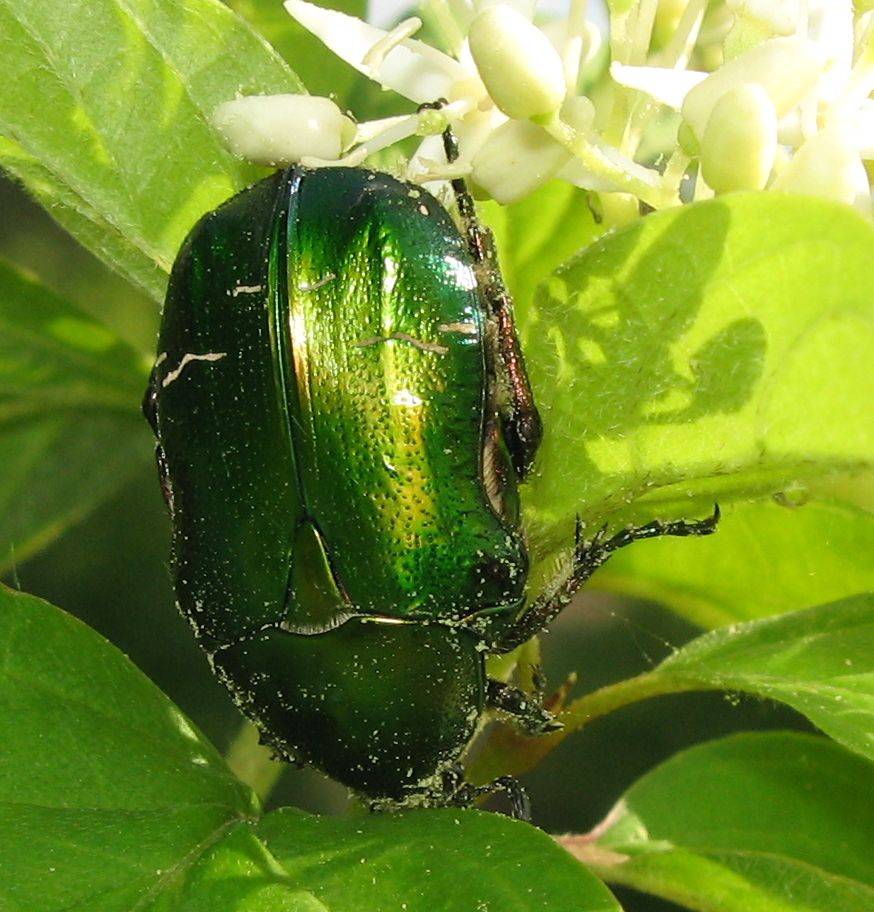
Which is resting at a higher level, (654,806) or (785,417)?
(785,417)

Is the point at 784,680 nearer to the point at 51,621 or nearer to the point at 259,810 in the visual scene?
the point at 259,810

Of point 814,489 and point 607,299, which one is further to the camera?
point 814,489

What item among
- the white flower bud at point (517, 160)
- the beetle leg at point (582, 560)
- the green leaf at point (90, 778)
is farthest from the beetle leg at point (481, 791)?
the white flower bud at point (517, 160)

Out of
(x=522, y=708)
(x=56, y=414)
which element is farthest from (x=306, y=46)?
(x=522, y=708)

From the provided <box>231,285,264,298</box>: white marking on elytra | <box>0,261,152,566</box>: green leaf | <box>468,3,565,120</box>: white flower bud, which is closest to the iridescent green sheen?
<box>231,285,264,298</box>: white marking on elytra

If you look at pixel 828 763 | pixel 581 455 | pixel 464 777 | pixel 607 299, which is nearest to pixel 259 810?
pixel 464 777

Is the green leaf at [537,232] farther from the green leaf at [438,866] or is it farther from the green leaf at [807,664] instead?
the green leaf at [438,866]
